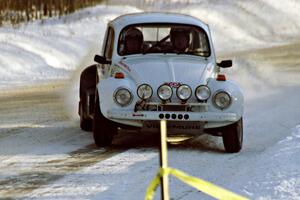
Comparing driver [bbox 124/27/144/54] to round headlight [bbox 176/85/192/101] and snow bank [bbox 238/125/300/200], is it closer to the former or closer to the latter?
round headlight [bbox 176/85/192/101]

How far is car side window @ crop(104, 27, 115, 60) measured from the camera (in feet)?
38.4

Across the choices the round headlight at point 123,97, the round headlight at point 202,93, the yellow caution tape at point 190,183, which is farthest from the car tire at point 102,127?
the yellow caution tape at point 190,183

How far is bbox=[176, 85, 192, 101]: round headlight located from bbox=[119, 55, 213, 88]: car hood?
89mm

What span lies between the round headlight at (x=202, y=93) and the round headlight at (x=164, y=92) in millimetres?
306

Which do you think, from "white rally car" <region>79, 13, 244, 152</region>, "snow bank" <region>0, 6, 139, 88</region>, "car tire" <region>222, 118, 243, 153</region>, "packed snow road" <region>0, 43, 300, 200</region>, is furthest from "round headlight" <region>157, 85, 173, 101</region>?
"snow bank" <region>0, 6, 139, 88</region>

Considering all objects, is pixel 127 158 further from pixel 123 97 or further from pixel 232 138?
pixel 232 138

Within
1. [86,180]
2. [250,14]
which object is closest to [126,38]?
[86,180]

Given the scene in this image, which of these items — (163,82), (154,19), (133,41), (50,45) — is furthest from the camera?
(50,45)

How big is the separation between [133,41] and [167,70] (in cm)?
104

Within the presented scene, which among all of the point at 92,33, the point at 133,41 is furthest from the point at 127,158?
the point at 92,33

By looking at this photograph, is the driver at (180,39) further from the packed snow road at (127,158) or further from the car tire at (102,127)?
the car tire at (102,127)

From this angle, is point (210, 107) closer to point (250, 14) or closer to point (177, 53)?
point (177, 53)

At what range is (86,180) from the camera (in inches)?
344

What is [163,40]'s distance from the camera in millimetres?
11539
